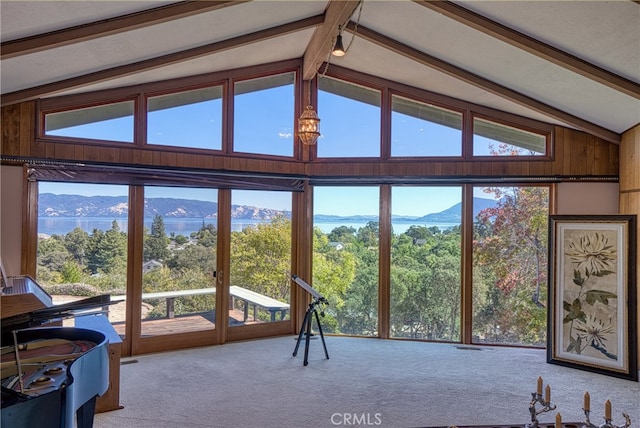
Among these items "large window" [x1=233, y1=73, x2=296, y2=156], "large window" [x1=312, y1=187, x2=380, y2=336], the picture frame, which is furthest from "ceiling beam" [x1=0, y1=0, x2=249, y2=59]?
the picture frame

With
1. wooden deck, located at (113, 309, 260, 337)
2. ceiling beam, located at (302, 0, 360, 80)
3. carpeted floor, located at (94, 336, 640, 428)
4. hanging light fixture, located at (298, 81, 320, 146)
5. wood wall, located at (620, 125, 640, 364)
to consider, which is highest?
ceiling beam, located at (302, 0, 360, 80)

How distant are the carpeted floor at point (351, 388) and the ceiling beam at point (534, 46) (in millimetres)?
3151

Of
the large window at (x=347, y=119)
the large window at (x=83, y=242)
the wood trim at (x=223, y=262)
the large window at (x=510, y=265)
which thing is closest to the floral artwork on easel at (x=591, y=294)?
the large window at (x=510, y=265)

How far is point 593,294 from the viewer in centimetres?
489

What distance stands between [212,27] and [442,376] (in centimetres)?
452

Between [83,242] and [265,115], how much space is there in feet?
9.84

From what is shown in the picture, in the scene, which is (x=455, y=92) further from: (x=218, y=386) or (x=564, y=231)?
(x=218, y=386)

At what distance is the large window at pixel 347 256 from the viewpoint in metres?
6.16

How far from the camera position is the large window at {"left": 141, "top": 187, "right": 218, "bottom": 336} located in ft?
17.5

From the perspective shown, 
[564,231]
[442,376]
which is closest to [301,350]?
[442,376]

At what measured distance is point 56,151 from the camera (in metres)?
4.79

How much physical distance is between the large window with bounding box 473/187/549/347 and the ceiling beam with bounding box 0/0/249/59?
4431mm

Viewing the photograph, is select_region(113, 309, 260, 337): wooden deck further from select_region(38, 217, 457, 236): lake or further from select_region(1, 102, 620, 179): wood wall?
select_region(1, 102, 620, 179): wood wall

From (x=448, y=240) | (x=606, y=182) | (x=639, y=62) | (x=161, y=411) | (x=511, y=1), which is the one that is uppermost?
(x=511, y=1)
